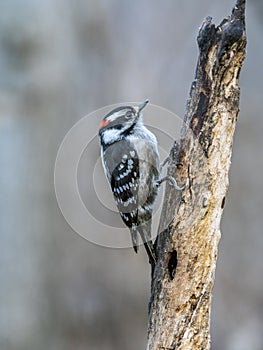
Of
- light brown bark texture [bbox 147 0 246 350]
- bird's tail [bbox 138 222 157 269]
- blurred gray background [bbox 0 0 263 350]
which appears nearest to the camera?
light brown bark texture [bbox 147 0 246 350]

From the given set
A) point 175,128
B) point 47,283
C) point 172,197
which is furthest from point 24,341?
point 172,197

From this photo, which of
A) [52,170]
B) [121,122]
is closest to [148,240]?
[121,122]

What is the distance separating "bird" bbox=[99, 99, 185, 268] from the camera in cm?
294

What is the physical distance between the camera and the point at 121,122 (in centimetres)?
301

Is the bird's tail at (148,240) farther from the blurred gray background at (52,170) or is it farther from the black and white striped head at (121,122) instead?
the blurred gray background at (52,170)

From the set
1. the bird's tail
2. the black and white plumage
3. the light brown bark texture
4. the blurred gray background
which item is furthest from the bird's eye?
the blurred gray background

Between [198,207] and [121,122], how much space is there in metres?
0.88

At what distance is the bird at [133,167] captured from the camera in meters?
2.94

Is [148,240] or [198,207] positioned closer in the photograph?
[198,207]

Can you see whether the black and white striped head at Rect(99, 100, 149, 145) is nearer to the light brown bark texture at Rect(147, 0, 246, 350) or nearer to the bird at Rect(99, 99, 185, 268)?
the bird at Rect(99, 99, 185, 268)

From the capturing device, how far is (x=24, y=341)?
524 cm

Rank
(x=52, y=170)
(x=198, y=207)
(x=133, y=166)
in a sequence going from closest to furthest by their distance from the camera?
(x=198, y=207) < (x=133, y=166) < (x=52, y=170)

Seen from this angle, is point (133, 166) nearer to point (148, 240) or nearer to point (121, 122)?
point (121, 122)

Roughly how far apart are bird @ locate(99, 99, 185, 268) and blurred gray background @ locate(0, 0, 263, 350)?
6.61 ft
